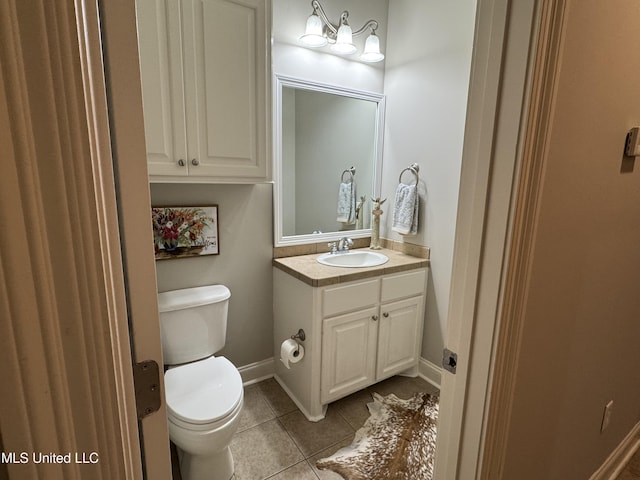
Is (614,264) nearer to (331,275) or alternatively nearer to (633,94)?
(633,94)

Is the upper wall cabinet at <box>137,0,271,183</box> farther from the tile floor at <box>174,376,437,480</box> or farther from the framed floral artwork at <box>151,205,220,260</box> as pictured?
the tile floor at <box>174,376,437,480</box>

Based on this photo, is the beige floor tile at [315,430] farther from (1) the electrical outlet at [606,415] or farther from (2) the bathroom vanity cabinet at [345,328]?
(1) the electrical outlet at [606,415]

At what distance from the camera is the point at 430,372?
2387mm

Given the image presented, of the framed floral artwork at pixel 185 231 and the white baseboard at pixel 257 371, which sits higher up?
the framed floral artwork at pixel 185 231

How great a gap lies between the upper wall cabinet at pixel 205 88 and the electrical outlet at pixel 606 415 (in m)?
1.89

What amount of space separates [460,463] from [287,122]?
196 centimetres

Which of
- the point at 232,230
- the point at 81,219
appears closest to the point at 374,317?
the point at 232,230

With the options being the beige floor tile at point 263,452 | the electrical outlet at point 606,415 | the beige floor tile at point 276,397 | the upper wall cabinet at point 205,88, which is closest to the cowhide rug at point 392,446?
the beige floor tile at point 263,452

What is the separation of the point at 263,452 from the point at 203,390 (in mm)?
502

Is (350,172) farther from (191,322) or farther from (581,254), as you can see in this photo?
(581,254)

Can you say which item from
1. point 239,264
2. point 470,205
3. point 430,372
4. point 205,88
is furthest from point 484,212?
point 430,372

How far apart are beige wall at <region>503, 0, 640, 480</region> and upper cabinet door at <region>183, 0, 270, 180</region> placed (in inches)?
52.6

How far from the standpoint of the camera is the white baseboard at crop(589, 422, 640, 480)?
1.53 metres

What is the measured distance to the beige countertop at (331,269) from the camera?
1835 millimetres
